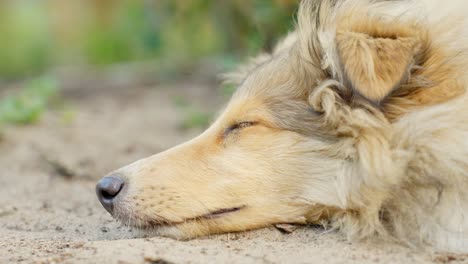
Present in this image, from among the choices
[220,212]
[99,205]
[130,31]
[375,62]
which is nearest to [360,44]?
[375,62]

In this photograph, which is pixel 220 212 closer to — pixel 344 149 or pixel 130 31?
pixel 344 149

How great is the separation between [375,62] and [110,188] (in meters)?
1.62

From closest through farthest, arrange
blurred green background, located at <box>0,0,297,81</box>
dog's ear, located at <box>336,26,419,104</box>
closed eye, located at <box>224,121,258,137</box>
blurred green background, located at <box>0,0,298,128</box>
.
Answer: dog's ear, located at <box>336,26,419,104</box>, closed eye, located at <box>224,121,258,137</box>, blurred green background, located at <box>0,0,298,128</box>, blurred green background, located at <box>0,0,297,81</box>

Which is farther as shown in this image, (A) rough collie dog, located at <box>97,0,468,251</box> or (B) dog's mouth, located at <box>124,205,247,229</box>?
(B) dog's mouth, located at <box>124,205,247,229</box>

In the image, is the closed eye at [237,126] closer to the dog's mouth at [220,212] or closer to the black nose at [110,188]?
the dog's mouth at [220,212]

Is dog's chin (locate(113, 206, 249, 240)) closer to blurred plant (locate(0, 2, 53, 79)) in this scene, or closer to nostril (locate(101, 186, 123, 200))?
nostril (locate(101, 186, 123, 200))

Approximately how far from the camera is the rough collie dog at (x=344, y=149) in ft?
13.0

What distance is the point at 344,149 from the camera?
13.4 ft

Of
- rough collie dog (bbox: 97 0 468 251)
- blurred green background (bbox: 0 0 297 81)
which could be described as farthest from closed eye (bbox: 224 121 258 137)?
blurred green background (bbox: 0 0 297 81)

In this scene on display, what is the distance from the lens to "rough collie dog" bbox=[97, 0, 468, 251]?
13.0 feet

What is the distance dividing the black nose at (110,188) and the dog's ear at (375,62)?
140cm

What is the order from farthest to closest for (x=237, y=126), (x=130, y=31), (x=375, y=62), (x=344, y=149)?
(x=130, y=31) → (x=237, y=126) → (x=344, y=149) → (x=375, y=62)

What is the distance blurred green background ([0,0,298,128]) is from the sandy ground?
0.60 metres

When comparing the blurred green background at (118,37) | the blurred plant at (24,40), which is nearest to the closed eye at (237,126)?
the blurred green background at (118,37)
